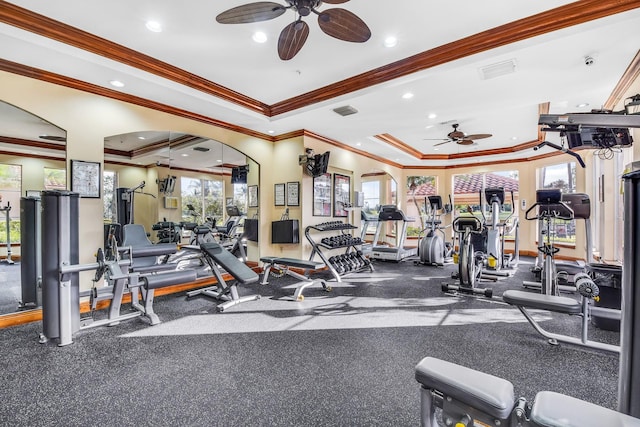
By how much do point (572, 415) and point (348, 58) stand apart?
3.69 meters

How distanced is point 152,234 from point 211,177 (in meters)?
1.41

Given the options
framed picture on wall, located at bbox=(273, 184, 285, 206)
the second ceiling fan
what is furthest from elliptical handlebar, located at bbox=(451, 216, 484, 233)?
framed picture on wall, located at bbox=(273, 184, 285, 206)

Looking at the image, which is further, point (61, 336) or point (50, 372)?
point (61, 336)

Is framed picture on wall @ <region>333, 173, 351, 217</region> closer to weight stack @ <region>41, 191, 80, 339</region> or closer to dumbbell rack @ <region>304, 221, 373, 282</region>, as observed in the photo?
dumbbell rack @ <region>304, 221, 373, 282</region>

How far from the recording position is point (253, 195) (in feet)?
20.0

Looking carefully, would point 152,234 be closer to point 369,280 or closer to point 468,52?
point 369,280

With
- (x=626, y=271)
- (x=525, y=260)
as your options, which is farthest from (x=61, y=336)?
(x=525, y=260)

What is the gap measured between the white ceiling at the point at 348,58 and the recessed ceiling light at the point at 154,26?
0.06m

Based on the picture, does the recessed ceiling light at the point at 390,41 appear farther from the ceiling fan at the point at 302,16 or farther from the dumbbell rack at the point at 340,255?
the dumbbell rack at the point at 340,255

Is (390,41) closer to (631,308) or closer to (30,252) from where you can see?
(631,308)

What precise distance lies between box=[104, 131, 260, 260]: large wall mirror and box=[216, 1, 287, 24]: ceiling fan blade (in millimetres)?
2777

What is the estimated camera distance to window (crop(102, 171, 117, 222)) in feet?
13.2

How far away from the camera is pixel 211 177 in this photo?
548cm

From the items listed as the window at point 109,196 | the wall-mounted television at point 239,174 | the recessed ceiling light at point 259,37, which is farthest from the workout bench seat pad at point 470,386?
the wall-mounted television at point 239,174
